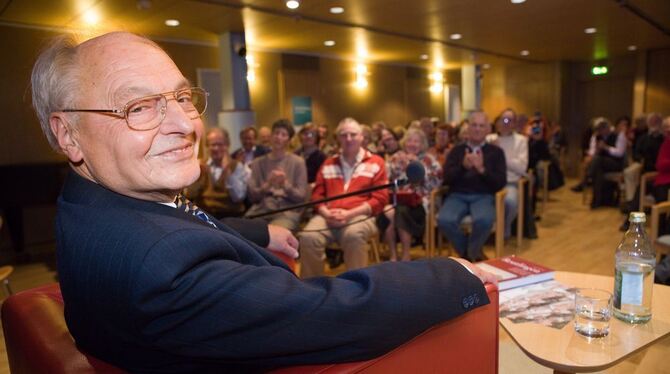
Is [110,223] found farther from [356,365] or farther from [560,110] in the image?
[560,110]

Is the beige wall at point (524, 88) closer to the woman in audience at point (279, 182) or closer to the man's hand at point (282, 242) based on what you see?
the woman in audience at point (279, 182)

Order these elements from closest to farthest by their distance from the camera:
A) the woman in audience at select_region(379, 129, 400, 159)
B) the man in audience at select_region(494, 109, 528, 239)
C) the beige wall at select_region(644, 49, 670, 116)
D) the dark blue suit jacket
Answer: the dark blue suit jacket
the man in audience at select_region(494, 109, 528, 239)
the woman in audience at select_region(379, 129, 400, 159)
the beige wall at select_region(644, 49, 670, 116)

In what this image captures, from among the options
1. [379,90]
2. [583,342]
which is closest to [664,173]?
[583,342]

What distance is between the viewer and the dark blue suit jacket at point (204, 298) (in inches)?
27.5

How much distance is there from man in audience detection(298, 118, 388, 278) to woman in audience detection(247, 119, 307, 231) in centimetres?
17

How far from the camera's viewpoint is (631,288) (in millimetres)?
1364

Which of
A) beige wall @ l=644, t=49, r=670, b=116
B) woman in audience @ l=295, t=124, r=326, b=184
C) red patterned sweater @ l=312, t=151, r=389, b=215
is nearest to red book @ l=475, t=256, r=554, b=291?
red patterned sweater @ l=312, t=151, r=389, b=215

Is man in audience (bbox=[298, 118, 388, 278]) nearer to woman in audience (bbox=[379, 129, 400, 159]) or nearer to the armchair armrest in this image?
woman in audience (bbox=[379, 129, 400, 159])

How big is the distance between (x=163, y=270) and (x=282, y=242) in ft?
3.08

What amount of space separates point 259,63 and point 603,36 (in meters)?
6.19

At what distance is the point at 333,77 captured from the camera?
31.1 ft

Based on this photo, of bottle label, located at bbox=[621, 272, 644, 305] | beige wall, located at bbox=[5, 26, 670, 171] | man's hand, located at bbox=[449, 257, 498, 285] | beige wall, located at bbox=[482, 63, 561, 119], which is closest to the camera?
man's hand, located at bbox=[449, 257, 498, 285]

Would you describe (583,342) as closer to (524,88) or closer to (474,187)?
(474,187)

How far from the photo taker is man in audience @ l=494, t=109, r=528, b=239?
4.27 metres
